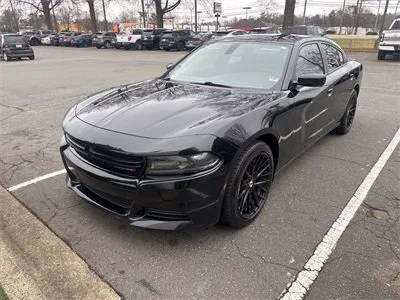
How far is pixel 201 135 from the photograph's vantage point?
265 centimetres

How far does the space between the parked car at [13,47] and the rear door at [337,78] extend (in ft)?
70.5

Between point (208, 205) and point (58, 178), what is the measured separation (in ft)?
7.29

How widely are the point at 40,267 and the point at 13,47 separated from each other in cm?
2252

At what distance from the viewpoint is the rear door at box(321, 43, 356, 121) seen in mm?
4711

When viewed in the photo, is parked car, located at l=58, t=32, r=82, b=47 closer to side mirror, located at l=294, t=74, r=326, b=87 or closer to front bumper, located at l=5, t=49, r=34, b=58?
front bumper, located at l=5, t=49, r=34, b=58

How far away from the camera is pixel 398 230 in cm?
318

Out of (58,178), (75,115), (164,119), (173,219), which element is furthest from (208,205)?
(58,178)

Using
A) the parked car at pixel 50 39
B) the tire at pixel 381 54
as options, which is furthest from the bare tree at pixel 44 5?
the tire at pixel 381 54

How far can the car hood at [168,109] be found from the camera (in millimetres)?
2762

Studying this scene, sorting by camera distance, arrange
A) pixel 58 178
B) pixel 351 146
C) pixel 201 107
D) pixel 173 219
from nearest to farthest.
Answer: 1. pixel 173 219
2. pixel 201 107
3. pixel 58 178
4. pixel 351 146

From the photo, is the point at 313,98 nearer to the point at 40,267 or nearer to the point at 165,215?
the point at 165,215

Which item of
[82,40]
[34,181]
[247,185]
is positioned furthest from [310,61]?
[82,40]

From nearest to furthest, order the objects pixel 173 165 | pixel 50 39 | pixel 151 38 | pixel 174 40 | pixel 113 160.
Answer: pixel 173 165 → pixel 113 160 → pixel 174 40 → pixel 151 38 → pixel 50 39

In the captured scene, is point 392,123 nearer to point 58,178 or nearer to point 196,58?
point 196,58
